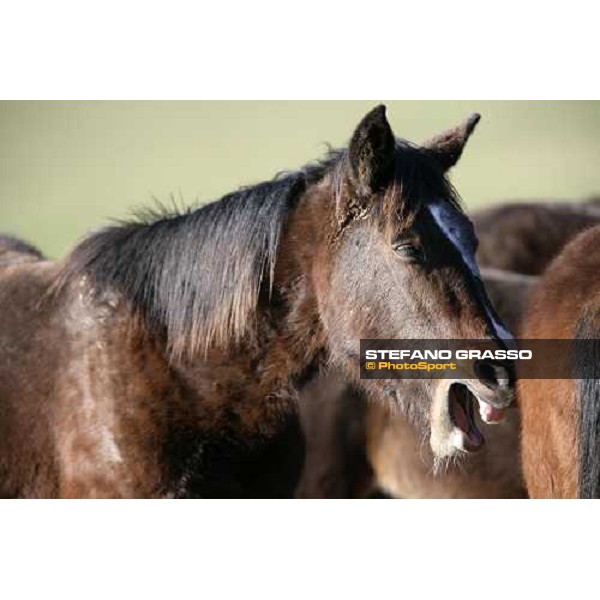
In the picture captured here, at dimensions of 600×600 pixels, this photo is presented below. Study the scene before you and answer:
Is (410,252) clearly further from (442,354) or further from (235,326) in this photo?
(235,326)

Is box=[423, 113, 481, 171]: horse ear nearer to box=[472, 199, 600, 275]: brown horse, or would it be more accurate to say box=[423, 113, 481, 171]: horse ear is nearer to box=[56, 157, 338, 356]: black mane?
box=[56, 157, 338, 356]: black mane

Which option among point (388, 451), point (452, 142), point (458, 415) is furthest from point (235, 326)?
point (388, 451)

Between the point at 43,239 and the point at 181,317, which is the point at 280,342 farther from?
the point at 43,239

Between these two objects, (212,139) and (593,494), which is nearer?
(593,494)

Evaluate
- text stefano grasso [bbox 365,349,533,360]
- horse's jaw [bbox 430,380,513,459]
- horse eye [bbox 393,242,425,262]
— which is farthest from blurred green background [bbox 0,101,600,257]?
horse's jaw [bbox 430,380,513,459]

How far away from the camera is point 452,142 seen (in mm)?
2734

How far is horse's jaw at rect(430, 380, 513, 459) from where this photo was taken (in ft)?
8.39

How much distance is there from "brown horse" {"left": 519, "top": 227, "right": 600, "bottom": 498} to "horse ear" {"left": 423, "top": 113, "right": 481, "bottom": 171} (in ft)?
1.44

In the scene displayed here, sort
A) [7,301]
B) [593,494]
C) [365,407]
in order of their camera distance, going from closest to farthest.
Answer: [593,494], [7,301], [365,407]

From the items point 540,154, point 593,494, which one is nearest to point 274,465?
point 593,494

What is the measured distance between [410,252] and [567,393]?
1.71ft

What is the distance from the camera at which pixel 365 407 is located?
12.2 feet

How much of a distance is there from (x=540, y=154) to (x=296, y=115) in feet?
2.73

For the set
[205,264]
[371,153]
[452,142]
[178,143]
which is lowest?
[205,264]
